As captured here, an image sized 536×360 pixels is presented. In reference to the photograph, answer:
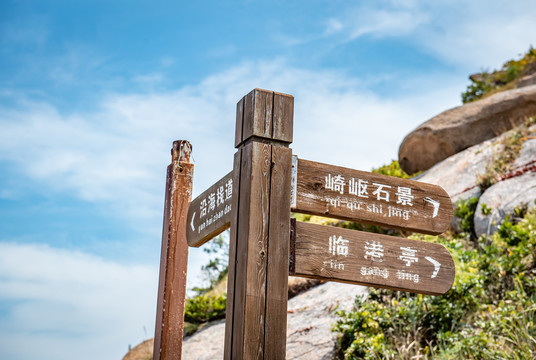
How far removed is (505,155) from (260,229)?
8857mm

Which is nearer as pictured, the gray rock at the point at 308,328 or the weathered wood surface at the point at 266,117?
the weathered wood surface at the point at 266,117

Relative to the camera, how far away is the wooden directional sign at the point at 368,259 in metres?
3.86

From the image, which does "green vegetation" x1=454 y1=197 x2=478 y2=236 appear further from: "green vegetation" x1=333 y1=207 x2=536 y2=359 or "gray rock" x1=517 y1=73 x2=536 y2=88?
"gray rock" x1=517 y1=73 x2=536 y2=88

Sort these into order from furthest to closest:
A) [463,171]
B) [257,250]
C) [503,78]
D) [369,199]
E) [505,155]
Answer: [503,78] → [463,171] → [505,155] → [369,199] → [257,250]

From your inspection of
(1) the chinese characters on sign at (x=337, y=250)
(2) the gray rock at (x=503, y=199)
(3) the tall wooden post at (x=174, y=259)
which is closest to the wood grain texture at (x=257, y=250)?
(1) the chinese characters on sign at (x=337, y=250)

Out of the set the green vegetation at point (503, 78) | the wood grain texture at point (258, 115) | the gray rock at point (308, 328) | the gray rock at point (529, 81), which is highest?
the green vegetation at point (503, 78)

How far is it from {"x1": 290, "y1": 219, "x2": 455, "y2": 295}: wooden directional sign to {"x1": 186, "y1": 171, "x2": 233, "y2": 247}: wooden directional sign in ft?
1.88

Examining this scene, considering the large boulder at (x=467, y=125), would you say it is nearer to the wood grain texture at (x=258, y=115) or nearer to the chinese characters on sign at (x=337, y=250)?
the chinese characters on sign at (x=337, y=250)

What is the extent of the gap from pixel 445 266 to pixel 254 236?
1.55 metres

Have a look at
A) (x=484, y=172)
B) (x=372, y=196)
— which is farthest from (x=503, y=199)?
(x=372, y=196)

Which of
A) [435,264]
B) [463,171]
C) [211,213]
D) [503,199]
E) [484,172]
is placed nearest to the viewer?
[435,264]

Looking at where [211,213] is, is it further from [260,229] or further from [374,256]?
[374,256]

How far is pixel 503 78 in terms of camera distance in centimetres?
1836

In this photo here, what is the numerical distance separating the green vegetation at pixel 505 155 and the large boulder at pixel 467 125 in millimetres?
820
